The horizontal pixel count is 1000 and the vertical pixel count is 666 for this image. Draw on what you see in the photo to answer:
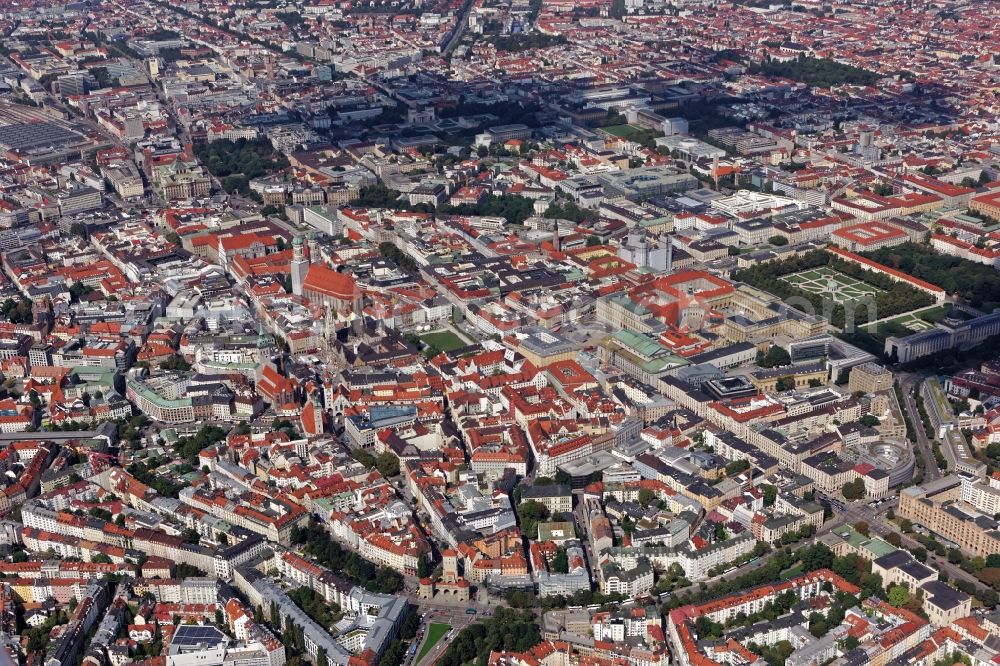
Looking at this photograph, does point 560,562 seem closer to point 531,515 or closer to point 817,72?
point 531,515

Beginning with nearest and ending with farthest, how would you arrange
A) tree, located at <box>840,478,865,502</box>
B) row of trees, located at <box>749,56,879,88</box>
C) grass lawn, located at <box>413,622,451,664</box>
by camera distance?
grass lawn, located at <box>413,622,451,664</box>
tree, located at <box>840,478,865,502</box>
row of trees, located at <box>749,56,879,88</box>

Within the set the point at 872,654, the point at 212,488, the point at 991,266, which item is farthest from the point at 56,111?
the point at 872,654

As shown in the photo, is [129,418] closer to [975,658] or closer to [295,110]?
[975,658]

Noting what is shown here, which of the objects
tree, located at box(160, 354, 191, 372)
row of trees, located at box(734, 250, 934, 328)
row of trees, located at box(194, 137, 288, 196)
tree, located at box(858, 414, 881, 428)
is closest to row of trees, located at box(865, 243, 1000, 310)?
row of trees, located at box(734, 250, 934, 328)

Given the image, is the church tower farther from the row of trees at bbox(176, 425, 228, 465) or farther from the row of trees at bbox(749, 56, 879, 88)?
the row of trees at bbox(749, 56, 879, 88)

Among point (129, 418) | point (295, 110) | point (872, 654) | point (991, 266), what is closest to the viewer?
point (872, 654)

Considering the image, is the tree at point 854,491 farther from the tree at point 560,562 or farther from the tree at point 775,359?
the tree at point 560,562
